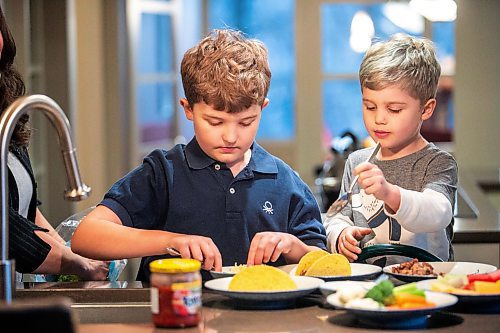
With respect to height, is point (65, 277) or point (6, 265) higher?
point (6, 265)

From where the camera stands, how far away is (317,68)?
7.62 metres

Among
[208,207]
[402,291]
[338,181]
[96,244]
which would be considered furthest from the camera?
[338,181]

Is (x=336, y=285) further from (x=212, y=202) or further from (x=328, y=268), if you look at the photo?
(x=212, y=202)

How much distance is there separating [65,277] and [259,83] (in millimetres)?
602

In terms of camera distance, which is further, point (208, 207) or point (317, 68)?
point (317, 68)

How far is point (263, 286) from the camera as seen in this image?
5.54ft

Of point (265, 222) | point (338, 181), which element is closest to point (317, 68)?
point (338, 181)

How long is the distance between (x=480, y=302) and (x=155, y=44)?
612 centimetres

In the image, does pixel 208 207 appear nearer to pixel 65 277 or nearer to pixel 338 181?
pixel 65 277

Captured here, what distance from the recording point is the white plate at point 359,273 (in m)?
1.82

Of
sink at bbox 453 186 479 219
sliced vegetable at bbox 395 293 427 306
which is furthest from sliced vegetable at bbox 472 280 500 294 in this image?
sink at bbox 453 186 479 219

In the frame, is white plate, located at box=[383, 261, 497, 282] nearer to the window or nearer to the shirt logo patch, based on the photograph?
the shirt logo patch

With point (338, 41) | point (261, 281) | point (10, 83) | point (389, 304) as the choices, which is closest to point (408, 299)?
point (389, 304)

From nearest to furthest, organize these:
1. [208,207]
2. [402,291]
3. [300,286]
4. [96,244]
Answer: [402,291]
[300,286]
[96,244]
[208,207]
